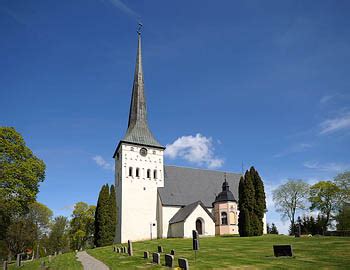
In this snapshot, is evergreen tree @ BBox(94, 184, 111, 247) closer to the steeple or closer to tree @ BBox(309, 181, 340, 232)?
the steeple

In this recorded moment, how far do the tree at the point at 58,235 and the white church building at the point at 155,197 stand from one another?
26535 millimetres

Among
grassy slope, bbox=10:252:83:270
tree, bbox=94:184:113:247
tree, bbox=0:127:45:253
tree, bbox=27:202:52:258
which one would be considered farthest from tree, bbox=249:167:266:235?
tree, bbox=27:202:52:258

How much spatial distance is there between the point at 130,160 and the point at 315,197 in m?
35.3

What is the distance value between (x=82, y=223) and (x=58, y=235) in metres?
8.89

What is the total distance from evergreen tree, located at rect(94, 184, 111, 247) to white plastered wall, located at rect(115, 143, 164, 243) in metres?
2.10

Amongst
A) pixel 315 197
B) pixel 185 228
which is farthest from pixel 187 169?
pixel 315 197

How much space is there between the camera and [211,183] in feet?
156

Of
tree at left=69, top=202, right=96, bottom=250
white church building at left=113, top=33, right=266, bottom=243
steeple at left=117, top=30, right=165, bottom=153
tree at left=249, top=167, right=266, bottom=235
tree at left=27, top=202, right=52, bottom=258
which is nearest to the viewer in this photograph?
tree at left=249, top=167, right=266, bottom=235

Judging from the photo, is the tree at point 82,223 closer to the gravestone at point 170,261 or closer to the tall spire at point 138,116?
the tall spire at point 138,116

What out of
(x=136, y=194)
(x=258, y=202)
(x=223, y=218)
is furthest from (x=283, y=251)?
(x=136, y=194)

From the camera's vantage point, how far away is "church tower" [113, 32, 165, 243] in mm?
39062

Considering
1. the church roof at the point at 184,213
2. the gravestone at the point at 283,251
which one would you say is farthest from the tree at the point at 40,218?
the gravestone at the point at 283,251

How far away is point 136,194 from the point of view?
4022cm

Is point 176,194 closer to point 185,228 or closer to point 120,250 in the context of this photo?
point 185,228
